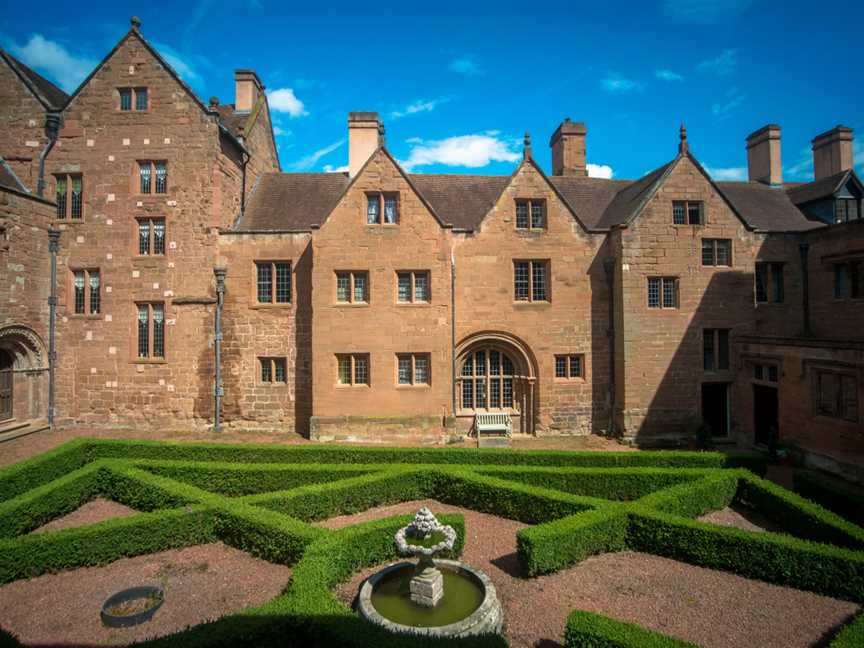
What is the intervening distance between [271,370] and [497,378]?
11208 mm

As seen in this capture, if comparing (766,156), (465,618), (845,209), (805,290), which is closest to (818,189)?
(845,209)

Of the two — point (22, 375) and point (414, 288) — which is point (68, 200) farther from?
point (414, 288)

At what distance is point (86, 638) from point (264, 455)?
8.59 metres

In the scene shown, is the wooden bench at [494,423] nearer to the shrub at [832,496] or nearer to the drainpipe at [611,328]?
the drainpipe at [611,328]

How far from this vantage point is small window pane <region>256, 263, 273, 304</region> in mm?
23219

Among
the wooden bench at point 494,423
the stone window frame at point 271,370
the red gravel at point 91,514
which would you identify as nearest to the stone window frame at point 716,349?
the wooden bench at point 494,423

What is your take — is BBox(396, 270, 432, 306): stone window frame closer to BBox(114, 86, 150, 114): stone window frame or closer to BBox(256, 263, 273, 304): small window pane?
BBox(256, 263, 273, 304): small window pane

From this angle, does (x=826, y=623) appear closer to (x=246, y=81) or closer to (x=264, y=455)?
(x=264, y=455)

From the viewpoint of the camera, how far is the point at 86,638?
28.2 feet

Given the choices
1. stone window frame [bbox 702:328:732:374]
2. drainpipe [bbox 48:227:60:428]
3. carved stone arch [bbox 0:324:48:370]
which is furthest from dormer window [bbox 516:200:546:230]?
carved stone arch [bbox 0:324:48:370]

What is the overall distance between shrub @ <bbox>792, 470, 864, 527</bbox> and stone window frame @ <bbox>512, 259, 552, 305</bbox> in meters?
11.8

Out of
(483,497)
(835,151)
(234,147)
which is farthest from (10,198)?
(835,151)

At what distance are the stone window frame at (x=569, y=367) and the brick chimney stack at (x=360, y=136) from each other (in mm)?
15844

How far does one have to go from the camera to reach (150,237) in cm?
2289
